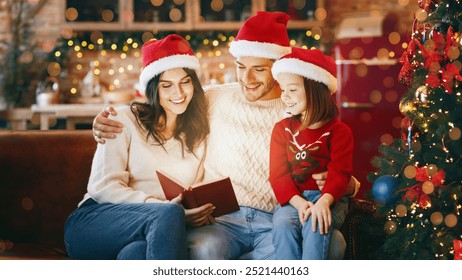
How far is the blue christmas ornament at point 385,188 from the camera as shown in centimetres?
243

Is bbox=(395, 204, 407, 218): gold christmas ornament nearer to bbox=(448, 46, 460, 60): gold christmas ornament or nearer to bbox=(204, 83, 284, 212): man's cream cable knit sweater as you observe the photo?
bbox=(204, 83, 284, 212): man's cream cable knit sweater

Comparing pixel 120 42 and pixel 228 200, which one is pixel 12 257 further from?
pixel 120 42

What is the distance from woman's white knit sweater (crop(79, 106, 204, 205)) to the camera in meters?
2.47

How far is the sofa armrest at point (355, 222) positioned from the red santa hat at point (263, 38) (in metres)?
0.64

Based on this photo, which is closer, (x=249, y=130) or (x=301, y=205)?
(x=301, y=205)

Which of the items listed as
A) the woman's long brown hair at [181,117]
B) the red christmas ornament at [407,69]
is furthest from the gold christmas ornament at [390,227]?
the woman's long brown hair at [181,117]

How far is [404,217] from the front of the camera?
8.15 feet

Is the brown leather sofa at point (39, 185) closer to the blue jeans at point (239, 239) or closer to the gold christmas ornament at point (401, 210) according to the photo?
the blue jeans at point (239, 239)

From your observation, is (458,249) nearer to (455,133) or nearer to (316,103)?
(455,133)

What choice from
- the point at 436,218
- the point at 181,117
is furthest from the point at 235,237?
the point at 436,218

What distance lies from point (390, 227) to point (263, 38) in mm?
865

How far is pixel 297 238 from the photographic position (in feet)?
7.59

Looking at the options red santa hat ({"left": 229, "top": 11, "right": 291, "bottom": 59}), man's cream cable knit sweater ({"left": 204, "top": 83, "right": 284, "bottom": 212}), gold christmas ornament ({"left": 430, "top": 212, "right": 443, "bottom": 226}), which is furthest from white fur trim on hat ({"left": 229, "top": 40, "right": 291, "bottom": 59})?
gold christmas ornament ({"left": 430, "top": 212, "right": 443, "bottom": 226})
